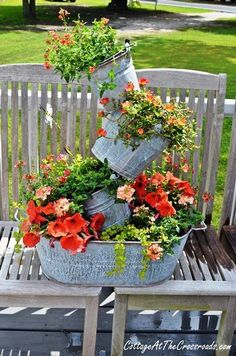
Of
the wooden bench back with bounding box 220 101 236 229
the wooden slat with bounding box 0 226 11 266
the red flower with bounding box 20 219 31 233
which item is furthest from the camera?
the wooden bench back with bounding box 220 101 236 229

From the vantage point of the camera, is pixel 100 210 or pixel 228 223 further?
pixel 228 223

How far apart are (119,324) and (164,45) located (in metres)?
12.0

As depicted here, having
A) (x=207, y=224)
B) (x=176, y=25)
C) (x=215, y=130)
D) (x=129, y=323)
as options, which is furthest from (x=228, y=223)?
(x=176, y=25)

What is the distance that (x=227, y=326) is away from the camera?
241cm

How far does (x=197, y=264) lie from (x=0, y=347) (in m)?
0.94

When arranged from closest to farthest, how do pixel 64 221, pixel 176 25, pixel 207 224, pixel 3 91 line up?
1. pixel 64 221
2. pixel 3 91
3. pixel 207 224
4. pixel 176 25

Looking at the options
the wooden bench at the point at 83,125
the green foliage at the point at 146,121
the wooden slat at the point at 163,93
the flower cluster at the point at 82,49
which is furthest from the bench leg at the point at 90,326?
the wooden slat at the point at 163,93

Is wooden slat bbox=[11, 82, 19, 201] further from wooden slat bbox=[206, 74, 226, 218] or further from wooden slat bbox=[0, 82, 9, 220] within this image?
wooden slat bbox=[206, 74, 226, 218]

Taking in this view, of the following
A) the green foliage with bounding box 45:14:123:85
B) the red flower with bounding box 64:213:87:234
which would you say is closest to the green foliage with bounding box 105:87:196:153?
the green foliage with bounding box 45:14:123:85

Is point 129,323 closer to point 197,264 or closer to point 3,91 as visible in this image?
point 197,264

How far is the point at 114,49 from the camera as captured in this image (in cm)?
213

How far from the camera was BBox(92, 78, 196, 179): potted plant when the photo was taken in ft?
6.95

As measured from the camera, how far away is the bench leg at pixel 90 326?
2.27 meters

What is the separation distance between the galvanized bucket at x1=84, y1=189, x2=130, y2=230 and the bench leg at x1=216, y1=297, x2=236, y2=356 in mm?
562
